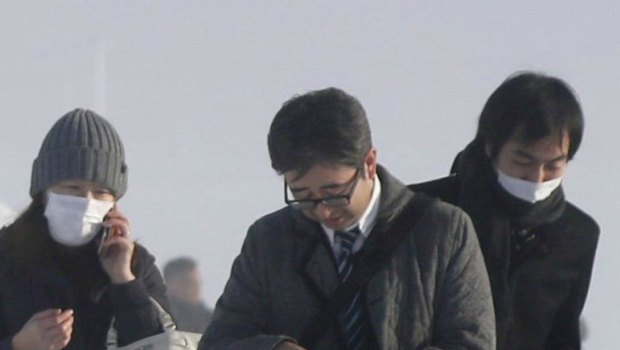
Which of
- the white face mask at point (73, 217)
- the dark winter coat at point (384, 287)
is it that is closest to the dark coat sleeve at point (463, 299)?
the dark winter coat at point (384, 287)

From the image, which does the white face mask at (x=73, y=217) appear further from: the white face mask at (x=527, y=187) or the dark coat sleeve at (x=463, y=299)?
the dark coat sleeve at (x=463, y=299)

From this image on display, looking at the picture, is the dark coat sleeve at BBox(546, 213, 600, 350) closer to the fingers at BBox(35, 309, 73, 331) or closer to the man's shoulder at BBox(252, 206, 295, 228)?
A: the man's shoulder at BBox(252, 206, 295, 228)

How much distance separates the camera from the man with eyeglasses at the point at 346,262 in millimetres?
6398

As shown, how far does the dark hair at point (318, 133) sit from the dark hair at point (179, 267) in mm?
5704

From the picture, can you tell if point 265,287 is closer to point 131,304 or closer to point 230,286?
point 230,286

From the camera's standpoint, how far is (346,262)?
6.57 m

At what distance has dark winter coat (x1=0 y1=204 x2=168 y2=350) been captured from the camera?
743cm

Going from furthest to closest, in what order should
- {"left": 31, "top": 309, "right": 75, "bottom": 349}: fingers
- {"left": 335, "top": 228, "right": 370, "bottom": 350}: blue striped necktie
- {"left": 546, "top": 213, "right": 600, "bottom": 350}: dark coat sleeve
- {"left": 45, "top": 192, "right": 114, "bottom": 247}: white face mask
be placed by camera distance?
{"left": 45, "top": 192, "right": 114, "bottom": 247}: white face mask, {"left": 31, "top": 309, "right": 75, "bottom": 349}: fingers, {"left": 546, "top": 213, "right": 600, "bottom": 350}: dark coat sleeve, {"left": 335, "top": 228, "right": 370, "bottom": 350}: blue striped necktie

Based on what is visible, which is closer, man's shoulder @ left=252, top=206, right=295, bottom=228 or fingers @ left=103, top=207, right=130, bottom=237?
man's shoulder @ left=252, top=206, right=295, bottom=228

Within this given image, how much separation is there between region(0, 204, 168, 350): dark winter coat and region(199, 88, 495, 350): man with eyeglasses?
2.80 feet

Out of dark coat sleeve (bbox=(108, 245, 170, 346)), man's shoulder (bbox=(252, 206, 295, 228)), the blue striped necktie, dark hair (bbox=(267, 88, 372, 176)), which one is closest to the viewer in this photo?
dark hair (bbox=(267, 88, 372, 176))

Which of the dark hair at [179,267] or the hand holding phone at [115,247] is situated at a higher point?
the hand holding phone at [115,247]

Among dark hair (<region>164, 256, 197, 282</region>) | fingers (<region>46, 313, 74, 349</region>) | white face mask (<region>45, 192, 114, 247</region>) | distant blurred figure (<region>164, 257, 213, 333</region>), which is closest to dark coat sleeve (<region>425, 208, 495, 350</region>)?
fingers (<region>46, 313, 74, 349</region>)

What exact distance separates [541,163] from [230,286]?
990 mm
